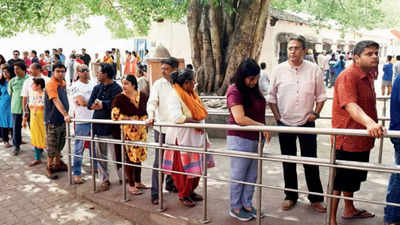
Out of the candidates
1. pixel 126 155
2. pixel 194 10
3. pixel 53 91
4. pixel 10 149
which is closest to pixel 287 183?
pixel 126 155

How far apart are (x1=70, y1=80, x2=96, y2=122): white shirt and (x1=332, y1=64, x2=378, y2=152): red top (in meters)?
3.47

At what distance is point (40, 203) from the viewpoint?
482cm

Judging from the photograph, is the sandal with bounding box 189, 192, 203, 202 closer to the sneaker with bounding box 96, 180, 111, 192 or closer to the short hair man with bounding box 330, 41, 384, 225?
the sneaker with bounding box 96, 180, 111, 192

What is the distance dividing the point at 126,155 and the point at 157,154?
66 cm

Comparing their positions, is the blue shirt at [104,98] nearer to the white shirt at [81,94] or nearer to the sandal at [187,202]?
the white shirt at [81,94]

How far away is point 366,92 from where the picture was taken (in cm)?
313

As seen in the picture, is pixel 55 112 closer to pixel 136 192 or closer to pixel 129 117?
pixel 129 117

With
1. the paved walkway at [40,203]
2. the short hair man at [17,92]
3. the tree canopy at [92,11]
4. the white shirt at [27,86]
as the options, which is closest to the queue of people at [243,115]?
the paved walkway at [40,203]

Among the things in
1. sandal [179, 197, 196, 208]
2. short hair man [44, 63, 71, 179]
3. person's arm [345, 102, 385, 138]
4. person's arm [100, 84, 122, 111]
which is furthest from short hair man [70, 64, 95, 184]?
person's arm [345, 102, 385, 138]

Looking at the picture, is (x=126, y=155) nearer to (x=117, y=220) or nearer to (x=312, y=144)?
(x=117, y=220)

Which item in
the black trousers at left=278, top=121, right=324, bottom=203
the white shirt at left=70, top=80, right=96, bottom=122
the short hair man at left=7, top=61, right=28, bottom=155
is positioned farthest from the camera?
the short hair man at left=7, top=61, right=28, bottom=155

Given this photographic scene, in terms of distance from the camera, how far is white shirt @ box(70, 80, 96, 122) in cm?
513

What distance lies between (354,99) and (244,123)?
94 centimetres

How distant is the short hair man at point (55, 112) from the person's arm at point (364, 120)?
12.9 ft
